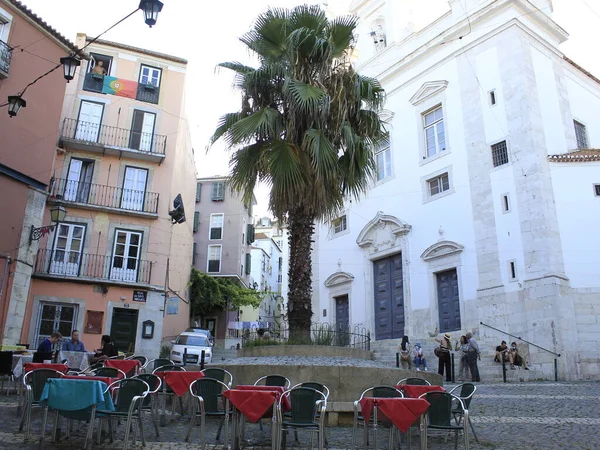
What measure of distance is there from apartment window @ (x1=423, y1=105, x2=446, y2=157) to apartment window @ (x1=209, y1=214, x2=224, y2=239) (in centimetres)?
1795

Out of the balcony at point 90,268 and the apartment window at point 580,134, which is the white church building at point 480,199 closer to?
the apartment window at point 580,134

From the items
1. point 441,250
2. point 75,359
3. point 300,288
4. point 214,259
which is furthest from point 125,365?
point 214,259

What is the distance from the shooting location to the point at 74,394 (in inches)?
241

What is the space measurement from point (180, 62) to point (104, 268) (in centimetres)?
Result: 1044

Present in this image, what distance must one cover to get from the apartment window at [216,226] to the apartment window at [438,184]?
18.2 m

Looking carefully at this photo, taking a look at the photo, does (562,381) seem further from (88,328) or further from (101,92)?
(101,92)

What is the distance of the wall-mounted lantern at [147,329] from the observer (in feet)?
73.3

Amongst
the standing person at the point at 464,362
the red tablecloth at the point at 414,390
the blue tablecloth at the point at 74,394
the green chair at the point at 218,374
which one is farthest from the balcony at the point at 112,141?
the red tablecloth at the point at 414,390

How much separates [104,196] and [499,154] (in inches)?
645

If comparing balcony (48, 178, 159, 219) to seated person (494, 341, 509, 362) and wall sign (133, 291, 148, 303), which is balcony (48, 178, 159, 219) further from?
seated person (494, 341, 509, 362)

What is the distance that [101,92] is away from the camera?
24.7m

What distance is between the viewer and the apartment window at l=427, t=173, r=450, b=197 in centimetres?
2307

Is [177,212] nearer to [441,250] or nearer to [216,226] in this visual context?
[441,250]

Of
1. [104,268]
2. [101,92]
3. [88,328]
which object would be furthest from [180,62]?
[88,328]
